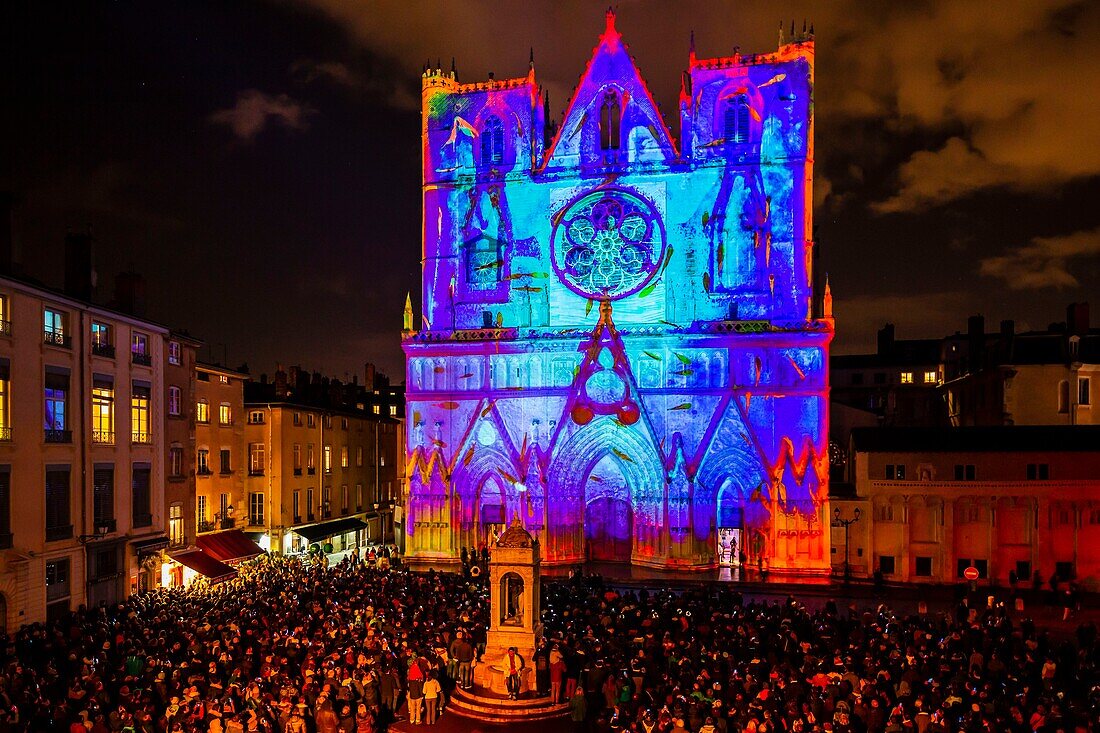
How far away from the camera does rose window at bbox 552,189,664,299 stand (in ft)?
140

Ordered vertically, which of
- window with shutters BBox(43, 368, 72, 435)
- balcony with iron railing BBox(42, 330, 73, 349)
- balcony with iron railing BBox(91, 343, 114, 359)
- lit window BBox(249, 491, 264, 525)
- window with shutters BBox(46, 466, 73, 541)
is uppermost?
balcony with iron railing BBox(42, 330, 73, 349)

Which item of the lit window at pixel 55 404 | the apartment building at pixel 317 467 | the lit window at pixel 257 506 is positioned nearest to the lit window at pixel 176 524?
the lit window at pixel 55 404

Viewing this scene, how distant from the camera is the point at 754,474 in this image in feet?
129

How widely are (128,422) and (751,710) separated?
25405 millimetres

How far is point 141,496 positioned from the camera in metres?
32.4

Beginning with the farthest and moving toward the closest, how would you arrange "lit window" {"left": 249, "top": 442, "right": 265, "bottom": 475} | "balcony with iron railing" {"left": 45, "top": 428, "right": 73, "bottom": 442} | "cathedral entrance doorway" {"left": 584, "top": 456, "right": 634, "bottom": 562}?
"lit window" {"left": 249, "top": 442, "right": 265, "bottom": 475}, "cathedral entrance doorway" {"left": 584, "top": 456, "right": 634, "bottom": 562}, "balcony with iron railing" {"left": 45, "top": 428, "right": 73, "bottom": 442}

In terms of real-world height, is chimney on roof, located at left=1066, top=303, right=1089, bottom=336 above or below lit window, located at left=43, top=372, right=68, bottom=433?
above

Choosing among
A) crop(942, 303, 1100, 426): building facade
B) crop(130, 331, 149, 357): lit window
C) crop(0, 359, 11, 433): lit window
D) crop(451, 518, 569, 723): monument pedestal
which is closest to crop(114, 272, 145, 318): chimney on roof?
crop(130, 331, 149, 357): lit window

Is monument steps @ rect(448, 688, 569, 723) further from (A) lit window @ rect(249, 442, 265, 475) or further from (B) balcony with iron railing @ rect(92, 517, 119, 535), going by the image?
(A) lit window @ rect(249, 442, 265, 475)

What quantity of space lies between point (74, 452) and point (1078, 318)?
156 feet

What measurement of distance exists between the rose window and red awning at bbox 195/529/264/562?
1914cm

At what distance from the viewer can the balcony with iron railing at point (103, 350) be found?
3024 centimetres

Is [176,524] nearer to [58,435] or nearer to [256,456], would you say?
[58,435]

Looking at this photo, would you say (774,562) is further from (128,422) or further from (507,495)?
(128,422)
